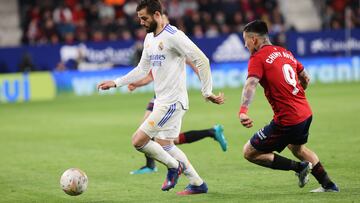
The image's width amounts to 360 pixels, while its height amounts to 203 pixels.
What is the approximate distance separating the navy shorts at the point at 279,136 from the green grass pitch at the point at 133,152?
1.90ft

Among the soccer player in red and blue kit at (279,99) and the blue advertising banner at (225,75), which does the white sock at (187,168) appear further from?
the blue advertising banner at (225,75)

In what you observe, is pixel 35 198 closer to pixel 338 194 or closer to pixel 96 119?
pixel 338 194

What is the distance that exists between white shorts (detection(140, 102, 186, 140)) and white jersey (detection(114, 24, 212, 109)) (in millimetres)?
69

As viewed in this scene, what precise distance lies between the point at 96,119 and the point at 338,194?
1072 cm

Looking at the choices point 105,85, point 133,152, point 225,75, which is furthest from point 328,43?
point 105,85

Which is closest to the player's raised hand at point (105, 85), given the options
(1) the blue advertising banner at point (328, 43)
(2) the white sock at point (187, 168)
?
(2) the white sock at point (187, 168)

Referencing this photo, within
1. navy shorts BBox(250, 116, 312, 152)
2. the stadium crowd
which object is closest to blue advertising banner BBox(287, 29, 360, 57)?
the stadium crowd

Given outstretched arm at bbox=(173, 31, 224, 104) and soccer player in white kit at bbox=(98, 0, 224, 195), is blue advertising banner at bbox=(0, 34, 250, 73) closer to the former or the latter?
soccer player in white kit at bbox=(98, 0, 224, 195)

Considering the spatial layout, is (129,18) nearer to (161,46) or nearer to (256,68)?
(161,46)

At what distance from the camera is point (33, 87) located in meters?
24.4

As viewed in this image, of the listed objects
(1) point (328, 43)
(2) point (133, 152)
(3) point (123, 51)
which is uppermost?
(2) point (133, 152)

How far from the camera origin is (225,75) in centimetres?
2619

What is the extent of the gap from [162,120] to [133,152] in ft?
15.2

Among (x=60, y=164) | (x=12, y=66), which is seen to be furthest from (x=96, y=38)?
(x=60, y=164)
